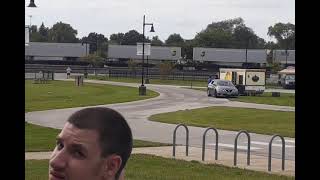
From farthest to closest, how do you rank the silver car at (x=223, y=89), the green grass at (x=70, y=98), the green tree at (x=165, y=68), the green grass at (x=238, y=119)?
the green tree at (x=165, y=68) < the silver car at (x=223, y=89) < the green grass at (x=70, y=98) < the green grass at (x=238, y=119)

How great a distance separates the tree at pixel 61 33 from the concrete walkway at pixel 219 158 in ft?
411

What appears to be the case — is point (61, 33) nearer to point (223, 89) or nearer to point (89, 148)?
point (223, 89)

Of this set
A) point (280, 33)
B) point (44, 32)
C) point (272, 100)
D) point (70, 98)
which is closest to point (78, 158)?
point (70, 98)

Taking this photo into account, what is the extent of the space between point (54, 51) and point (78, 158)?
102616mm

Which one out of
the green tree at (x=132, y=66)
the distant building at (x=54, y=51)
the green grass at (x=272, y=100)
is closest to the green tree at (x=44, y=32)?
the distant building at (x=54, y=51)

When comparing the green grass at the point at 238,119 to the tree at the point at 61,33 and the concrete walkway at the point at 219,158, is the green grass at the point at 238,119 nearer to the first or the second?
the concrete walkway at the point at 219,158

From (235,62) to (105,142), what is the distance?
9989 centimetres

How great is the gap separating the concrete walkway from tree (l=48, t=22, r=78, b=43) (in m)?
125

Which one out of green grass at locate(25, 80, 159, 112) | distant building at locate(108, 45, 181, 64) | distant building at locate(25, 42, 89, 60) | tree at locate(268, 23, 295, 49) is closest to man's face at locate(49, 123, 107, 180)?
green grass at locate(25, 80, 159, 112)

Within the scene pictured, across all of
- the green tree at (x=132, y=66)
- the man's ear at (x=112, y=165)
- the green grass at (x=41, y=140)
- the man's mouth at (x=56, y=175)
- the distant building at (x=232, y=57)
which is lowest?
the green grass at (x=41, y=140)

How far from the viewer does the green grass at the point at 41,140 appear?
48.7ft
